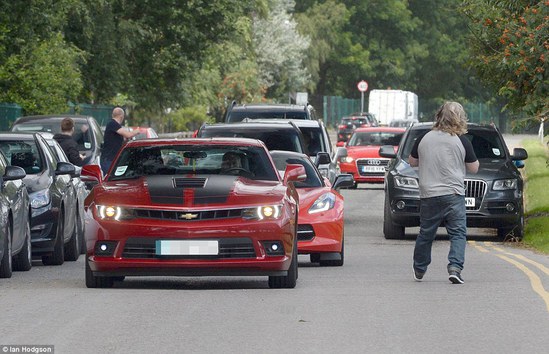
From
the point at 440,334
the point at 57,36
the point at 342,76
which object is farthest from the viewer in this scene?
the point at 342,76

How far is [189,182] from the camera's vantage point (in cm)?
1478

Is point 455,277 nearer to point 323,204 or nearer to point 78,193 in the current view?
point 323,204

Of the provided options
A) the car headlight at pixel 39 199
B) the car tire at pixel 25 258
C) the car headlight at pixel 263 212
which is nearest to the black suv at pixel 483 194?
the car headlight at pixel 39 199

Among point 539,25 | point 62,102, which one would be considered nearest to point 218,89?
point 62,102

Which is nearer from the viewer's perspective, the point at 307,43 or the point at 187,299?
the point at 187,299

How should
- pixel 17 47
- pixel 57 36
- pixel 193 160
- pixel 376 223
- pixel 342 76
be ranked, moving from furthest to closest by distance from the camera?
pixel 342 76
pixel 57 36
pixel 17 47
pixel 376 223
pixel 193 160

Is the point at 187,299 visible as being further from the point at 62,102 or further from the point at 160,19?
the point at 160,19

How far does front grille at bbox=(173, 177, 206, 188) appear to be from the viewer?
14711 mm

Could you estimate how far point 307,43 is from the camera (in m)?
98.4

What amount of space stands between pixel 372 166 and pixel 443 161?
25569 millimetres

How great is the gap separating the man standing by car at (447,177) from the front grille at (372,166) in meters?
25.2

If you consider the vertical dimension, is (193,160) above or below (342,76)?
above

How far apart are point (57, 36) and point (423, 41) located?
83751 millimetres

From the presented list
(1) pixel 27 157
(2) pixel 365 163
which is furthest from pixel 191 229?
(2) pixel 365 163
